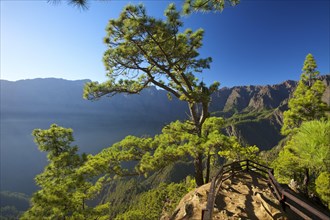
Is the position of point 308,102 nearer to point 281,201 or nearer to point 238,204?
point 238,204

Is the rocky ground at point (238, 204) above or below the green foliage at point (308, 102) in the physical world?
below

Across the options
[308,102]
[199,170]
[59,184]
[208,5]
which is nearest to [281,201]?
[208,5]

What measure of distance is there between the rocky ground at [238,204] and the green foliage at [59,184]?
6.73 m

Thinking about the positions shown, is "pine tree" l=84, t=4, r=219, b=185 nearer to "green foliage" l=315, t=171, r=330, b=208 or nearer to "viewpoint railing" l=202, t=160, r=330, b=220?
"viewpoint railing" l=202, t=160, r=330, b=220

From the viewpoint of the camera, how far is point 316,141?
478cm

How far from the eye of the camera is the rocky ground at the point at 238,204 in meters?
5.64

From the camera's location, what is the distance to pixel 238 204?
6.30 m

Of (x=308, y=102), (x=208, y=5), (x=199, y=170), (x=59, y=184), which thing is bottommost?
(x=59, y=184)

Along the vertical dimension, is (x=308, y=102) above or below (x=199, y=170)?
above

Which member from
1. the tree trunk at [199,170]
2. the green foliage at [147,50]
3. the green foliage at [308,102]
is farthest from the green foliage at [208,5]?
the green foliage at [308,102]

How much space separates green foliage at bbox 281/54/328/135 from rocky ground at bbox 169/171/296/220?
1553 centimetres

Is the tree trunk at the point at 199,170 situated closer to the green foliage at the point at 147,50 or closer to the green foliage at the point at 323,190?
the green foliage at the point at 147,50

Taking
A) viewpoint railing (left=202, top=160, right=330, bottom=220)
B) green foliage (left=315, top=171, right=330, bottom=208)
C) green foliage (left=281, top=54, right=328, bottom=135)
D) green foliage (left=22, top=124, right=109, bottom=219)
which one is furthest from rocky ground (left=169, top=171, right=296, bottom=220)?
green foliage (left=315, top=171, right=330, bottom=208)

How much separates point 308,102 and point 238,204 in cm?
1897
